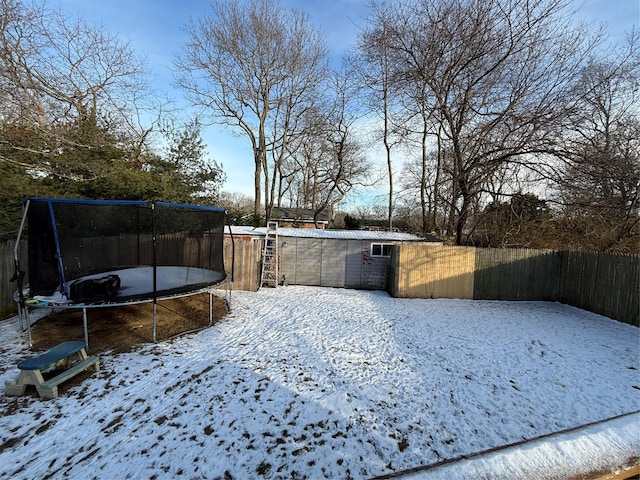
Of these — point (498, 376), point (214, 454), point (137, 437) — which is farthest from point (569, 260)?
point (137, 437)

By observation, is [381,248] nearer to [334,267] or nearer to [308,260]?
[334,267]

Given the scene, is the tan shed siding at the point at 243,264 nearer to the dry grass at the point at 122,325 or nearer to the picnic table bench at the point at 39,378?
the dry grass at the point at 122,325

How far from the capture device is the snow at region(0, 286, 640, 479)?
7.57 feet

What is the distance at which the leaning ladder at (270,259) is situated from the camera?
10.2 metres

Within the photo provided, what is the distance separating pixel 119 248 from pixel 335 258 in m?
6.97

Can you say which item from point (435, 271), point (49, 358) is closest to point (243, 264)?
point (49, 358)

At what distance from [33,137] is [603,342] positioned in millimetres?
14652

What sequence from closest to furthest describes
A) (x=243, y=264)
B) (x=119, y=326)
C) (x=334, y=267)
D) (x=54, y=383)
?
(x=54, y=383) → (x=119, y=326) → (x=243, y=264) → (x=334, y=267)

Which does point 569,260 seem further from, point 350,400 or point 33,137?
point 33,137

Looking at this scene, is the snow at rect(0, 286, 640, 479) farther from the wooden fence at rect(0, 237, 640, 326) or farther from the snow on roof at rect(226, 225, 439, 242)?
the snow on roof at rect(226, 225, 439, 242)

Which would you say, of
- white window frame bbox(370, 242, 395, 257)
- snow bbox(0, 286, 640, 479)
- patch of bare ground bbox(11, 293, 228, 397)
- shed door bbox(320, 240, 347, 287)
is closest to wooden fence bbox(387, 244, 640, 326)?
white window frame bbox(370, 242, 395, 257)

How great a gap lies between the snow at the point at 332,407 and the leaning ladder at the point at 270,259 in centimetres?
428

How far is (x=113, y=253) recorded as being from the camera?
22.8 feet

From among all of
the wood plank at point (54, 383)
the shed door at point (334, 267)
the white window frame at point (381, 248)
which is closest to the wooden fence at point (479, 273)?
the white window frame at point (381, 248)
